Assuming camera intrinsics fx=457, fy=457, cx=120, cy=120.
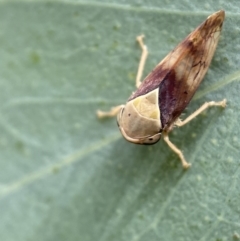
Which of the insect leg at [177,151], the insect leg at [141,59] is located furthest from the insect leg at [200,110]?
the insect leg at [141,59]

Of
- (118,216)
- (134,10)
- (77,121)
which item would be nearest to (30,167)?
(77,121)

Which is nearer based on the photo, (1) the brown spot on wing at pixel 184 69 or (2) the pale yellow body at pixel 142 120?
(1) the brown spot on wing at pixel 184 69

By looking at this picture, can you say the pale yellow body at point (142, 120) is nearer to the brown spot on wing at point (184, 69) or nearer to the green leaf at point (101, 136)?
the brown spot on wing at point (184, 69)

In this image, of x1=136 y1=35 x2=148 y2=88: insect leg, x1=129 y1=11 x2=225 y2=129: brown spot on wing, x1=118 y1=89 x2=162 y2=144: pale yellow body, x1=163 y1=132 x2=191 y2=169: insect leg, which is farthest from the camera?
x1=136 y1=35 x2=148 y2=88: insect leg

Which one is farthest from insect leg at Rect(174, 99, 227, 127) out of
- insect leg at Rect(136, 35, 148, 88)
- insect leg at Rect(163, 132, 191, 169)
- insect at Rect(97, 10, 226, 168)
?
insect leg at Rect(136, 35, 148, 88)

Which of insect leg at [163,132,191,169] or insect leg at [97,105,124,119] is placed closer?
insect leg at [163,132,191,169]

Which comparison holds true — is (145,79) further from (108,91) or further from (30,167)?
(30,167)

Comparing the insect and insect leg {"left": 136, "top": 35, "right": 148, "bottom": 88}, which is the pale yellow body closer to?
the insect

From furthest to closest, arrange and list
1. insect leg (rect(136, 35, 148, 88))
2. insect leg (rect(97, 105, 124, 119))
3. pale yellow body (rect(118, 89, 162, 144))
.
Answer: insect leg (rect(97, 105, 124, 119))
insect leg (rect(136, 35, 148, 88))
pale yellow body (rect(118, 89, 162, 144))
